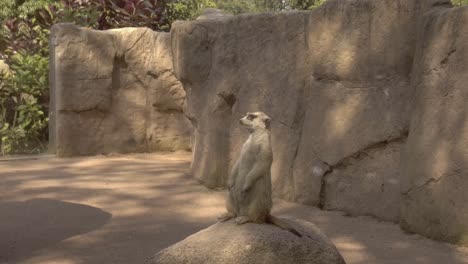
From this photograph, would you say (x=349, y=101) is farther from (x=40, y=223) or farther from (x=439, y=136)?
(x=40, y=223)

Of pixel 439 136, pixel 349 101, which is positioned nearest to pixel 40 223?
pixel 349 101

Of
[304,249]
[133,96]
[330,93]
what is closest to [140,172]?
[133,96]

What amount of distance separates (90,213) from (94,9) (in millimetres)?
7198

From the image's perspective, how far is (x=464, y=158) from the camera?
18.6ft

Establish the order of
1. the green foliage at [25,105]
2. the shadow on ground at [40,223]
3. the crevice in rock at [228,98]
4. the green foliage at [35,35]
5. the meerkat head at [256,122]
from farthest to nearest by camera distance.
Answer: the green foliage at [35,35], the green foliage at [25,105], the crevice in rock at [228,98], the shadow on ground at [40,223], the meerkat head at [256,122]

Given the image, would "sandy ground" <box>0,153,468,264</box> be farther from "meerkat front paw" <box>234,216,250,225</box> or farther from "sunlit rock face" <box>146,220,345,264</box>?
"meerkat front paw" <box>234,216,250,225</box>

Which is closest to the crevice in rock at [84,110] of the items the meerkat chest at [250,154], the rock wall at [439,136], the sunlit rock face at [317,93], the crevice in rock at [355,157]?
the sunlit rock face at [317,93]

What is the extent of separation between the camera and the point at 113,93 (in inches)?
436

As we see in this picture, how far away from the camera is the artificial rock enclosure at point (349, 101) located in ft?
19.3

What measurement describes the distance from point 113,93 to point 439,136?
6.37 metres

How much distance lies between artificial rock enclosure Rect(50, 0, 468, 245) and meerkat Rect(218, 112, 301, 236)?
2024mm

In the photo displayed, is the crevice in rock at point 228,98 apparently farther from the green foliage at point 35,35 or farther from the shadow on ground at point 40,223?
the green foliage at point 35,35

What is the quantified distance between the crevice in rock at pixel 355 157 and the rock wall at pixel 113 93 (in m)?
4.52

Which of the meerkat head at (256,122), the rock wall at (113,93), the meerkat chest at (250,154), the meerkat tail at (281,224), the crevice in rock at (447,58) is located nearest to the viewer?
the meerkat tail at (281,224)
